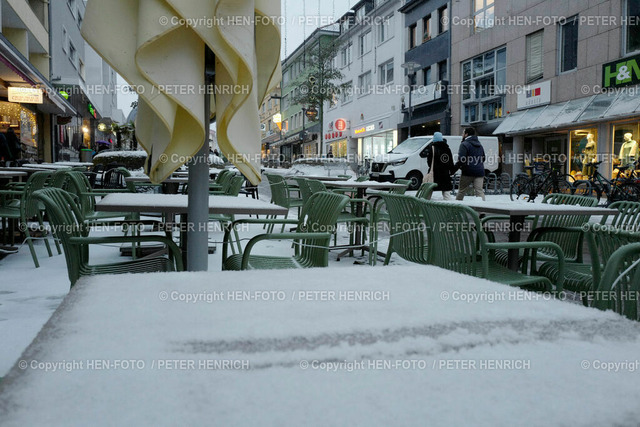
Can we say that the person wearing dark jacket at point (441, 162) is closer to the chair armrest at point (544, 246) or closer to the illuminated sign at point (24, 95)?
the chair armrest at point (544, 246)

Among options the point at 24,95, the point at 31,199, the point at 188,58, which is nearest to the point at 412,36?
the point at 24,95

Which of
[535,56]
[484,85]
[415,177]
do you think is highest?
[535,56]

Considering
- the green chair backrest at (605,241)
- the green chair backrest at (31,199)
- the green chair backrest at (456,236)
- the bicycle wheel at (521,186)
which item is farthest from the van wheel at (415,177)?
the green chair backrest at (605,241)

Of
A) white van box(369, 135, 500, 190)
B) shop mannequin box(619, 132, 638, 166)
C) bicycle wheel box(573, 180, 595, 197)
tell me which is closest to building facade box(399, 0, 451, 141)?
white van box(369, 135, 500, 190)

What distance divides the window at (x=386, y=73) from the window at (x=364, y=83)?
1528 millimetres

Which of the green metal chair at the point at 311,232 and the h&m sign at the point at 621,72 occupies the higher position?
the h&m sign at the point at 621,72

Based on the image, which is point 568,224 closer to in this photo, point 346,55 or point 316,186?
point 316,186

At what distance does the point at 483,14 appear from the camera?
886 inches

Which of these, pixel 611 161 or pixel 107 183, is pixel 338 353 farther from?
pixel 611 161

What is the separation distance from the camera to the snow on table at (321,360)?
65 cm

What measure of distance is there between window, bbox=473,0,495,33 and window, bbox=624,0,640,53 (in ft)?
22.5

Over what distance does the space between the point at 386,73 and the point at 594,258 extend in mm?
30145

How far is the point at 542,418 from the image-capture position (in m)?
0.65

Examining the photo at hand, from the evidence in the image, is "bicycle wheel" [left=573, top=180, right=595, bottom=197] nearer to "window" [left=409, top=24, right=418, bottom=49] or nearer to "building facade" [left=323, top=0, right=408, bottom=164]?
"building facade" [left=323, top=0, right=408, bottom=164]
